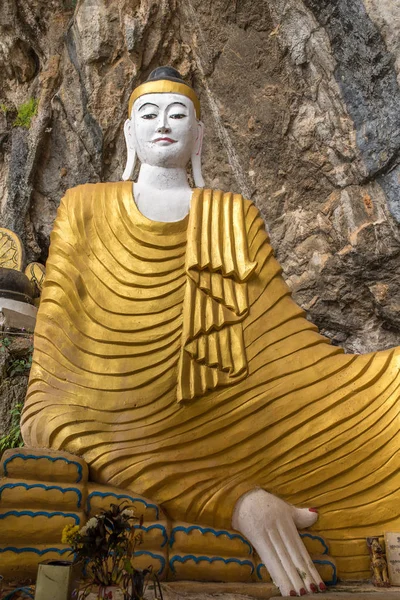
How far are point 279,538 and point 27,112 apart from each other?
7229mm

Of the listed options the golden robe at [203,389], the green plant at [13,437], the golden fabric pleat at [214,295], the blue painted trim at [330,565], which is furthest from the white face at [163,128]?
the green plant at [13,437]

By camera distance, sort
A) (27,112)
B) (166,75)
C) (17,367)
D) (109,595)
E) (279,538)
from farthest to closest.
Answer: (27,112)
(17,367)
(166,75)
(279,538)
(109,595)

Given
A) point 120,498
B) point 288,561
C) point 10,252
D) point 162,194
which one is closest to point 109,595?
point 120,498

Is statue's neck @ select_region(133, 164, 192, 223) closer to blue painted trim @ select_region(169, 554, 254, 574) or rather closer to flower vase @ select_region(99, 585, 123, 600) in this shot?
blue painted trim @ select_region(169, 554, 254, 574)

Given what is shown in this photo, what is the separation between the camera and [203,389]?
88.1 inches

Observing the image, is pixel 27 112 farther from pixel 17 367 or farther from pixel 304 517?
pixel 304 517

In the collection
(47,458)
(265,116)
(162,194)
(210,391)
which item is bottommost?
(47,458)

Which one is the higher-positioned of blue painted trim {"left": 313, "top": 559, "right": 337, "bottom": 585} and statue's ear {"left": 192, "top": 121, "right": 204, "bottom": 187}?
statue's ear {"left": 192, "top": 121, "right": 204, "bottom": 187}

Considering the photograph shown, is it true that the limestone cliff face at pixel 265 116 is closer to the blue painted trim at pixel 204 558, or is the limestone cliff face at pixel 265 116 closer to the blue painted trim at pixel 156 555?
the blue painted trim at pixel 204 558

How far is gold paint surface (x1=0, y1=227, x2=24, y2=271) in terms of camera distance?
6.01m

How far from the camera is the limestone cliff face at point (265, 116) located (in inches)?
195

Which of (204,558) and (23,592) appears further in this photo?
(204,558)

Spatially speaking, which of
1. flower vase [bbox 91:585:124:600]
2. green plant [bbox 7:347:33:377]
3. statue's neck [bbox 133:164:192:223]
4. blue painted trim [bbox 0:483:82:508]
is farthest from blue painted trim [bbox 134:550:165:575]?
green plant [bbox 7:347:33:377]

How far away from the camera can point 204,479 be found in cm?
210
